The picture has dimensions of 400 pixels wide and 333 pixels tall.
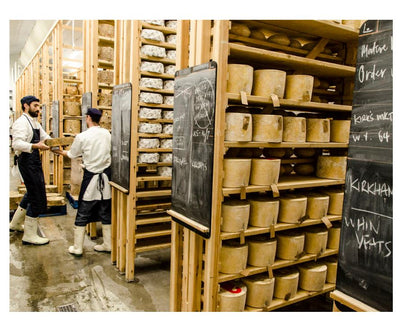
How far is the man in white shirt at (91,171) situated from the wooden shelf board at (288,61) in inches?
91.9

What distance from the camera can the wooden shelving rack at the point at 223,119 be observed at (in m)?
2.28

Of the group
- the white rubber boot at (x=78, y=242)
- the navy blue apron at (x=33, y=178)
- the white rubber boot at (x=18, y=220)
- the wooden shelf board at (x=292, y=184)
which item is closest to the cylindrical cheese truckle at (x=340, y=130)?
the wooden shelf board at (x=292, y=184)

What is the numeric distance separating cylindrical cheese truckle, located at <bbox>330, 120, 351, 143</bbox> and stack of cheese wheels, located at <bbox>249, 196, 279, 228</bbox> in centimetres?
107

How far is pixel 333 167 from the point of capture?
3.33m

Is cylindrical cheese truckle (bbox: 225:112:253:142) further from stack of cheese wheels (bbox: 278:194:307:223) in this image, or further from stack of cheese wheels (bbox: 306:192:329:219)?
stack of cheese wheels (bbox: 306:192:329:219)

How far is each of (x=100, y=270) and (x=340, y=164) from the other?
303 centimetres

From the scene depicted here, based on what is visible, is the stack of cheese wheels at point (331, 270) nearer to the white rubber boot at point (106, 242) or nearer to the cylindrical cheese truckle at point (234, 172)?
the cylindrical cheese truckle at point (234, 172)

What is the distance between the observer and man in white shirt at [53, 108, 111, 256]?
14.0ft

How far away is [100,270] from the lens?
13.0 ft

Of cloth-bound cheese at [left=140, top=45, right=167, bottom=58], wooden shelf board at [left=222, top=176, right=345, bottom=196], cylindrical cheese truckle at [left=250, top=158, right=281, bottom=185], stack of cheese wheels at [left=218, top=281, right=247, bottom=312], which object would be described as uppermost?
cloth-bound cheese at [left=140, top=45, right=167, bottom=58]

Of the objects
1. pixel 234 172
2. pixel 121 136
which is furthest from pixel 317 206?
pixel 121 136

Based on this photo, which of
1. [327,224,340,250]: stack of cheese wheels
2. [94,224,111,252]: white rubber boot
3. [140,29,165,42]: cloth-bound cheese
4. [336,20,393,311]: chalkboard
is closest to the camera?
[336,20,393,311]: chalkboard

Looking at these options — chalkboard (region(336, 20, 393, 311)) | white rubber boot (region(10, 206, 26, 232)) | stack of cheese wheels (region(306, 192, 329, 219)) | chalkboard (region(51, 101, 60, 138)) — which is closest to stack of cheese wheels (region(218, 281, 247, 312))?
stack of cheese wheels (region(306, 192, 329, 219))

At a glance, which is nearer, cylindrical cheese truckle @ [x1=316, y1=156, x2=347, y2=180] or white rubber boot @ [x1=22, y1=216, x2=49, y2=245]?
cylindrical cheese truckle @ [x1=316, y1=156, x2=347, y2=180]
